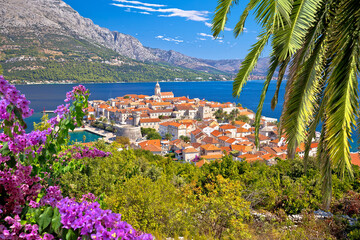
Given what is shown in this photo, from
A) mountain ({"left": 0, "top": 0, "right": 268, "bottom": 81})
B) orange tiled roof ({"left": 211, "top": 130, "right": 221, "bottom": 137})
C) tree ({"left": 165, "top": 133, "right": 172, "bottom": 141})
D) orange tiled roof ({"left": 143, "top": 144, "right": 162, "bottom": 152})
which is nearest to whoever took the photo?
orange tiled roof ({"left": 143, "top": 144, "right": 162, "bottom": 152})

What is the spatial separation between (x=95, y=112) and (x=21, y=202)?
69.7 metres

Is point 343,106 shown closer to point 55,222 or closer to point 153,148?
point 55,222

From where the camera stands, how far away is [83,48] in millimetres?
178000

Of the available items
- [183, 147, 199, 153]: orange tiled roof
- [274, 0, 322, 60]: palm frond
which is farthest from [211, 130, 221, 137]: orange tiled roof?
[274, 0, 322, 60]: palm frond

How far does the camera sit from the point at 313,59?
292 centimetres

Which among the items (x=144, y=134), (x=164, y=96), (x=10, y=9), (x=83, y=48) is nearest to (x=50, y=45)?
(x=83, y=48)

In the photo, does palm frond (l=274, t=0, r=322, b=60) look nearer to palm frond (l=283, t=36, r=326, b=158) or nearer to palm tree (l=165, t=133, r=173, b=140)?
palm frond (l=283, t=36, r=326, b=158)

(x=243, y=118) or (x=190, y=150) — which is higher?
(x=243, y=118)

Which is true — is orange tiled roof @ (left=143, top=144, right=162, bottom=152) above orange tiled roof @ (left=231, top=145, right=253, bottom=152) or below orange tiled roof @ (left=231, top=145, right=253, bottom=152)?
below

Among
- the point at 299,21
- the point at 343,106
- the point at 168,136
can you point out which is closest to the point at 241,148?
the point at 168,136

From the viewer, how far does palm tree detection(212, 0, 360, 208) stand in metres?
2.33

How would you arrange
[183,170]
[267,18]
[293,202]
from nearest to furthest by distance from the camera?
[267,18], [293,202], [183,170]

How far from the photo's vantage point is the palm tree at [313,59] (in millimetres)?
2330

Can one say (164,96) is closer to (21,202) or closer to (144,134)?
(144,134)
